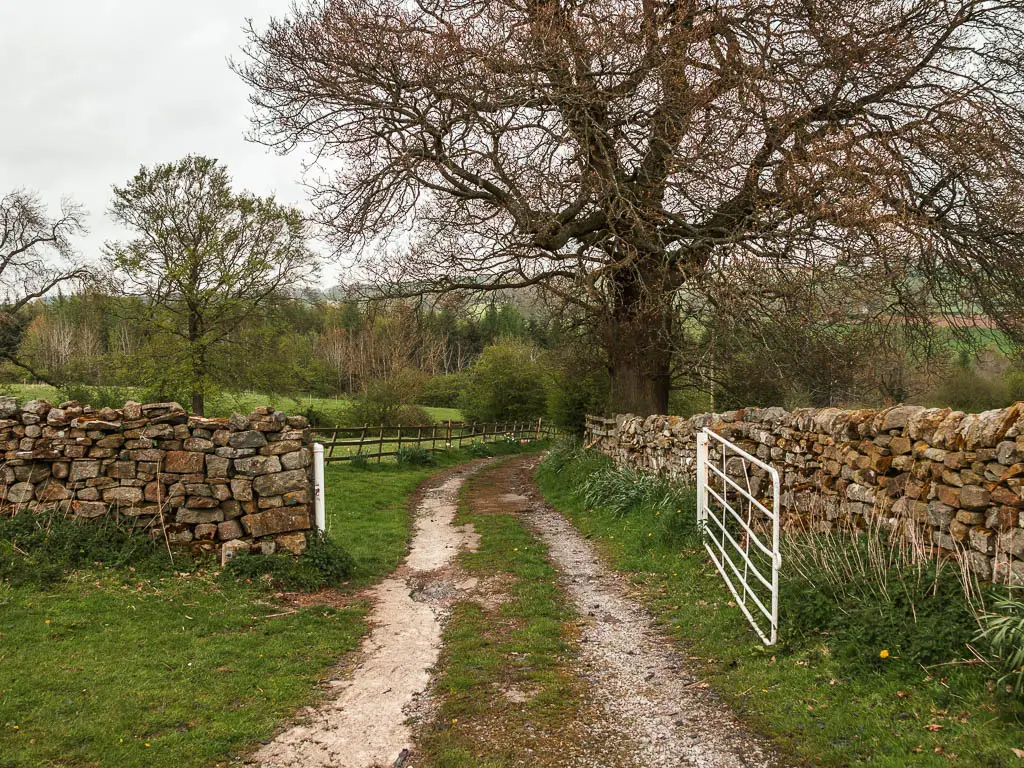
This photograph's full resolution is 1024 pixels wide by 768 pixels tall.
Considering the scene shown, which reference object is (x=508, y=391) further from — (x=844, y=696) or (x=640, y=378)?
(x=844, y=696)

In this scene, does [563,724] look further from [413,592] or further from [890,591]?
[413,592]

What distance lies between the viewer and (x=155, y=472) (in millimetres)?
7723

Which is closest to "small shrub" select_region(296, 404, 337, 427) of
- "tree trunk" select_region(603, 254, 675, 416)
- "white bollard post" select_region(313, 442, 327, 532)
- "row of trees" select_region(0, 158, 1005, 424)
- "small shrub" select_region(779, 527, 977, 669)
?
"row of trees" select_region(0, 158, 1005, 424)

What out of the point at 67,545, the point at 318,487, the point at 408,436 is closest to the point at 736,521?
the point at 318,487

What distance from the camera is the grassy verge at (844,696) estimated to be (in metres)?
3.32

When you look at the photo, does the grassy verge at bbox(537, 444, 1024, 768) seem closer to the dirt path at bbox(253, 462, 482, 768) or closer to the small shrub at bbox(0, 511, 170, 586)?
the dirt path at bbox(253, 462, 482, 768)

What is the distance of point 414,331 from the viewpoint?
1515 cm

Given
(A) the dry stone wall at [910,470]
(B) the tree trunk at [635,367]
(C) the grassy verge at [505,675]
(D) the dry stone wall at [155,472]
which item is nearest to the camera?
(C) the grassy verge at [505,675]

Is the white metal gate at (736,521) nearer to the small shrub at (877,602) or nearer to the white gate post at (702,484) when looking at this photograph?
the white gate post at (702,484)

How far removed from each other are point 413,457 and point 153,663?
56.7ft

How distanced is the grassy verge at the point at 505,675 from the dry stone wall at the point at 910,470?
9.00 feet

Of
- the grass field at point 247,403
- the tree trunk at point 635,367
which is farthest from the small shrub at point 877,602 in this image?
the grass field at point 247,403

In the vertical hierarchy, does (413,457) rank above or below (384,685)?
above

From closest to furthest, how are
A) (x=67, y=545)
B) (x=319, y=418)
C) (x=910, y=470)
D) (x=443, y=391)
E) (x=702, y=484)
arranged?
(x=910, y=470), (x=67, y=545), (x=702, y=484), (x=319, y=418), (x=443, y=391)
